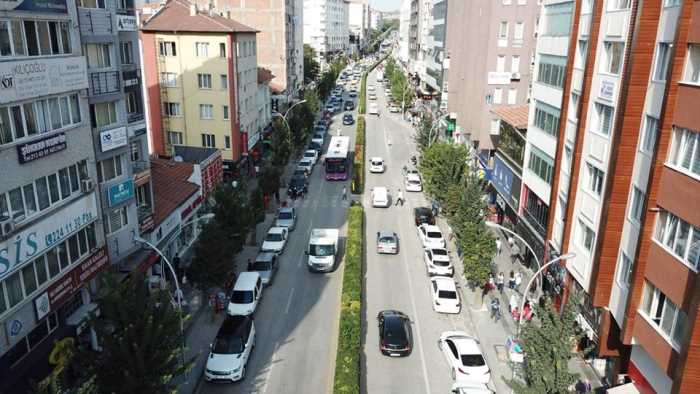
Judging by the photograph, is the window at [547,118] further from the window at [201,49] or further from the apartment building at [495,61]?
the window at [201,49]

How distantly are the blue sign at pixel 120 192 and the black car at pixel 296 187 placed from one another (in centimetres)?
2609

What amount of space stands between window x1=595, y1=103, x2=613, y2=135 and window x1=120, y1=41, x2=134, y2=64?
24.6 meters

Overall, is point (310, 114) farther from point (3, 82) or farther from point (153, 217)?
point (3, 82)

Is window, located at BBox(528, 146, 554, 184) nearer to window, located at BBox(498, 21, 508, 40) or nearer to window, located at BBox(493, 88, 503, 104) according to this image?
window, located at BBox(493, 88, 503, 104)

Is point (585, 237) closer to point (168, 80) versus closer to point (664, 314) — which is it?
point (664, 314)

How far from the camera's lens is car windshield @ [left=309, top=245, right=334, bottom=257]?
3769 centimetres

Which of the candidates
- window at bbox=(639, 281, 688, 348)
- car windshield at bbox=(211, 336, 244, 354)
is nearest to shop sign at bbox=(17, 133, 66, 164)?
car windshield at bbox=(211, 336, 244, 354)

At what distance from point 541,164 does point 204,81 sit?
109 ft

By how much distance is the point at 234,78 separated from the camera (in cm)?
5356

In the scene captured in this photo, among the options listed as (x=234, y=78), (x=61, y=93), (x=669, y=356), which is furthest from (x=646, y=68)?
(x=234, y=78)

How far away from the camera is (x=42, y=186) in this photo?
22156 millimetres

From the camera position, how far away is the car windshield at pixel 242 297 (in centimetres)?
3117

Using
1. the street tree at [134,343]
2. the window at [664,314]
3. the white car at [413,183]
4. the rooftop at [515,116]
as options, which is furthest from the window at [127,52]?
the white car at [413,183]

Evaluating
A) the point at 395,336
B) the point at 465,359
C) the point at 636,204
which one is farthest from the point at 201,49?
the point at 636,204
